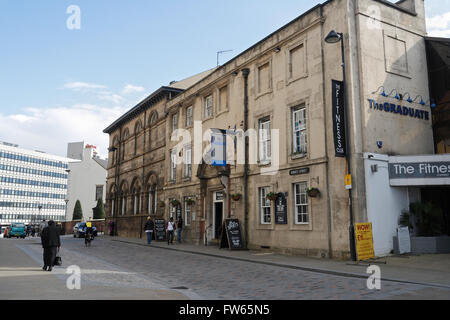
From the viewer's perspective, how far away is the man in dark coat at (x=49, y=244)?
474 inches

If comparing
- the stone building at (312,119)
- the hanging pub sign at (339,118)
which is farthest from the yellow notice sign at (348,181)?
the hanging pub sign at (339,118)

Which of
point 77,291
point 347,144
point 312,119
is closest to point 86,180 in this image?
point 312,119

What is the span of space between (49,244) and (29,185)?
111m

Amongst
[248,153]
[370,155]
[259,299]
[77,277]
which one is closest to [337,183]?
[370,155]

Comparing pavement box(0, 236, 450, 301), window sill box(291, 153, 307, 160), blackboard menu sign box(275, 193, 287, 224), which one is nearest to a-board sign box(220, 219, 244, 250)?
blackboard menu sign box(275, 193, 287, 224)

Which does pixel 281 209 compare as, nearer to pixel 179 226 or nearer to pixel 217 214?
pixel 217 214

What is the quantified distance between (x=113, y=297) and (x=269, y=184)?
1209cm

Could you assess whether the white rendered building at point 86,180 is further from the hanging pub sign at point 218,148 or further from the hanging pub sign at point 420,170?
the hanging pub sign at point 420,170

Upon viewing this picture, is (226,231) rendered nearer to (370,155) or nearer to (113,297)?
(370,155)

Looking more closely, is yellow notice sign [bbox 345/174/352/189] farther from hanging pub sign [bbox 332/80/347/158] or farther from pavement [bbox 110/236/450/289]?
pavement [bbox 110/236/450/289]

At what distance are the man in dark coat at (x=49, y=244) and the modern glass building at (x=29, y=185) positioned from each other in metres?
101

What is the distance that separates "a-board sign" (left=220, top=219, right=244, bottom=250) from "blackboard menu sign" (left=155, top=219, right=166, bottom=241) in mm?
8282

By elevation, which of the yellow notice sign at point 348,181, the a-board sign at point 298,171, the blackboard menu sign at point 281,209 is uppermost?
the a-board sign at point 298,171

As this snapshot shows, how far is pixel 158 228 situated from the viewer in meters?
27.3
